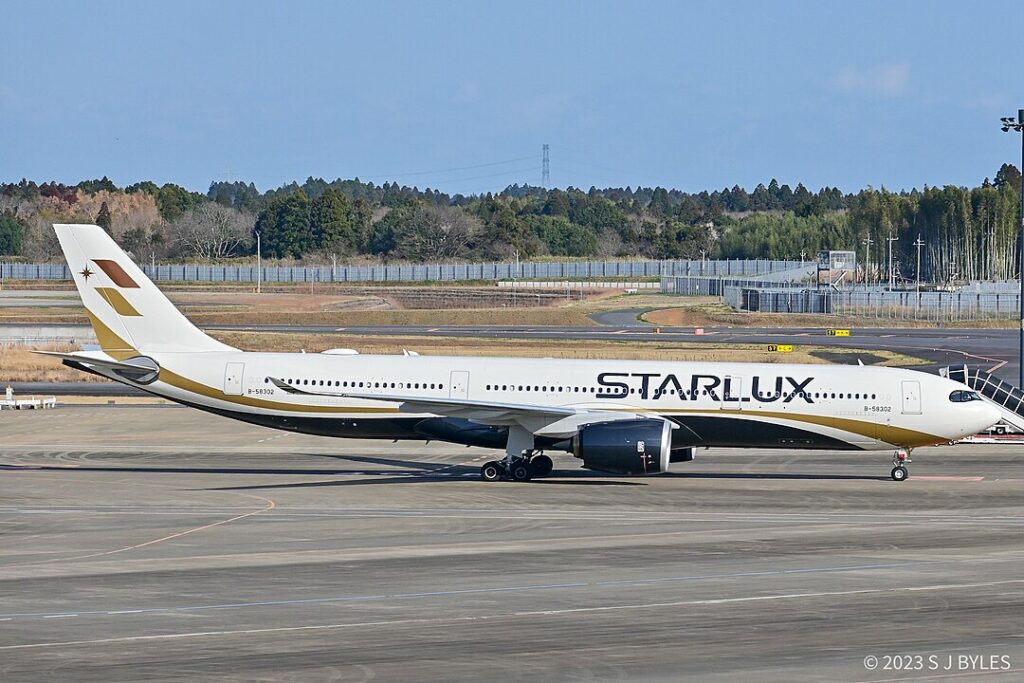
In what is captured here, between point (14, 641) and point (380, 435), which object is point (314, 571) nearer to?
point (14, 641)

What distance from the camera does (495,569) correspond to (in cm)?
2670

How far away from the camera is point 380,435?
4119 cm

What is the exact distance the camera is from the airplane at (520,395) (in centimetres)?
3928

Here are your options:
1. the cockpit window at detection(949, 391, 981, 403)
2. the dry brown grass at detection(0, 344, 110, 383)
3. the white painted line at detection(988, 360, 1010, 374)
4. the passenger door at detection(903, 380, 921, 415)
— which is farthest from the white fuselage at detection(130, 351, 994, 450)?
the white painted line at detection(988, 360, 1010, 374)

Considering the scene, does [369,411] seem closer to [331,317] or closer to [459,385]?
[459,385]

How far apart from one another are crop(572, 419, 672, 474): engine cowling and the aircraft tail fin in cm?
1324

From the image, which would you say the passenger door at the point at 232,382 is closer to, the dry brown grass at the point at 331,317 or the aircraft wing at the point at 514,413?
the aircraft wing at the point at 514,413

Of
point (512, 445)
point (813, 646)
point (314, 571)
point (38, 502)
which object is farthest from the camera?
point (512, 445)

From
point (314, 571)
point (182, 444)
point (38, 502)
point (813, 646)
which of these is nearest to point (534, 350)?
point (182, 444)

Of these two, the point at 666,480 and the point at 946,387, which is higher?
the point at 946,387

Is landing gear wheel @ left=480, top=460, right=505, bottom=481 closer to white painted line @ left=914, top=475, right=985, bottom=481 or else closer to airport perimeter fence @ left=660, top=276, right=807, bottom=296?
white painted line @ left=914, top=475, right=985, bottom=481

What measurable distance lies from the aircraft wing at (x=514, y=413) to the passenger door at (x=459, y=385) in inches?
27.7

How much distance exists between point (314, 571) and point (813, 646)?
10.8 meters

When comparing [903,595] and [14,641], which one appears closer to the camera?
[14,641]
